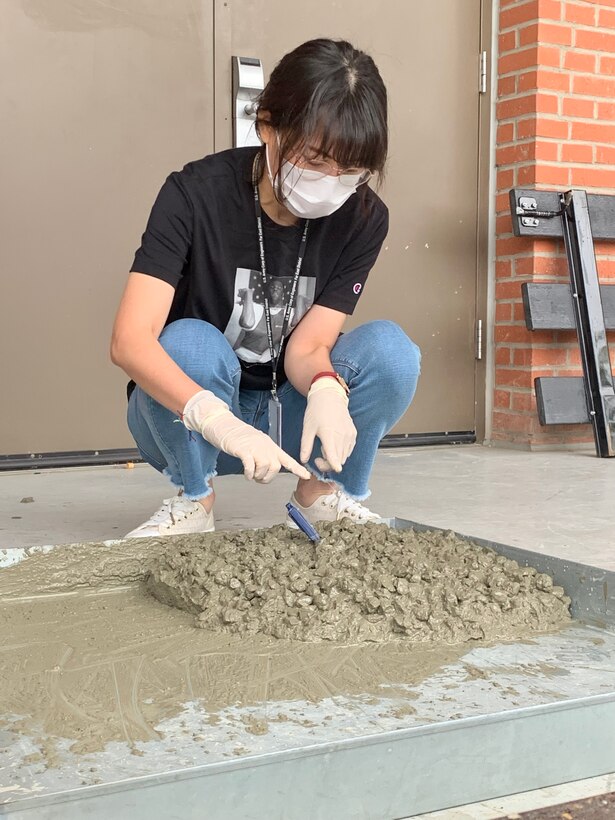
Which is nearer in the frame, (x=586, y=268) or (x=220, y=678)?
(x=220, y=678)

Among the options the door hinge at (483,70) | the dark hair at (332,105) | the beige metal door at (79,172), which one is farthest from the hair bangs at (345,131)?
the door hinge at (483,70)

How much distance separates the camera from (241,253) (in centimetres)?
210

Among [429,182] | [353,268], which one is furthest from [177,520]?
[429,182]

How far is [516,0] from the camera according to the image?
396cm

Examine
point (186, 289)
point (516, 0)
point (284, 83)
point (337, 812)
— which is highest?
point (516, 0)

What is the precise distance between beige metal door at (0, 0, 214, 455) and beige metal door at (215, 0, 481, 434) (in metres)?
0.59

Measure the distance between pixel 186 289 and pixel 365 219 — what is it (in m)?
0.43

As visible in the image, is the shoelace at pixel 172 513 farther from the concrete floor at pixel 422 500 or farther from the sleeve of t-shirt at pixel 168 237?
the sleeve of t-shirt at pixel 168 237

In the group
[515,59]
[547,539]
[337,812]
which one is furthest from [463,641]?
[515,59]

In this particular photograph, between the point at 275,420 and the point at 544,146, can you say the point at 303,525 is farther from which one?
the point at 544,146

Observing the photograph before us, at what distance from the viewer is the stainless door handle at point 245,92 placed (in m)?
3.48

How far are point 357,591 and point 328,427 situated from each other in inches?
15.8

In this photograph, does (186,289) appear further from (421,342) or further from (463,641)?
(421,342)

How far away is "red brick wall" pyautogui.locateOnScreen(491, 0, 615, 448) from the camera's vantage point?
3.91 m
